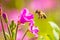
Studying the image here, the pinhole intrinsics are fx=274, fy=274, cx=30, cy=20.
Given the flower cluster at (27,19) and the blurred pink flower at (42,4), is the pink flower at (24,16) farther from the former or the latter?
the blurred pink flower at (42,4)

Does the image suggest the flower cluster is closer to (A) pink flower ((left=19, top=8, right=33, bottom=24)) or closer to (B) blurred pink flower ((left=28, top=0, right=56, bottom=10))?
(A) pink flower ((left=19, top=8, right=33, bottom=24))

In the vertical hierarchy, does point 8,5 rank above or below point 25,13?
below

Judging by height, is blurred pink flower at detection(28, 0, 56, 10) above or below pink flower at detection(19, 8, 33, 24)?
below

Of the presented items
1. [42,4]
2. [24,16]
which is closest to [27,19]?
[24,16]

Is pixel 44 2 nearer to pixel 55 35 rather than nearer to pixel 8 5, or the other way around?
pixel 8 5

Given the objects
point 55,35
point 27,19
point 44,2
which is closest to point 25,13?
point 27,19

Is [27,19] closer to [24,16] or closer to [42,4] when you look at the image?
[24,16]

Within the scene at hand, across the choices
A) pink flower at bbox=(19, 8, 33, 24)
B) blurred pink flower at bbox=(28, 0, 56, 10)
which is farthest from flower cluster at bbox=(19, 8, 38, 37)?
blurred pink flower at bbox=(28, 0, 56, 10)

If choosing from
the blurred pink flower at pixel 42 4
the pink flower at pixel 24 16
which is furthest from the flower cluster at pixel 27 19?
the blurred pink flower at pixel 42 4
